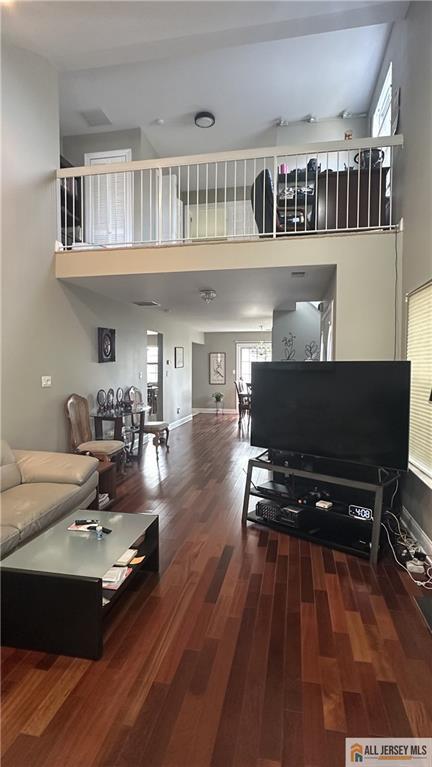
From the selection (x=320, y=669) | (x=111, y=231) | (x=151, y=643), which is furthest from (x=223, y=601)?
(x=111, y=231)

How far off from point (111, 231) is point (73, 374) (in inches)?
95.2

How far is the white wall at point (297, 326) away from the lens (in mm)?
6566

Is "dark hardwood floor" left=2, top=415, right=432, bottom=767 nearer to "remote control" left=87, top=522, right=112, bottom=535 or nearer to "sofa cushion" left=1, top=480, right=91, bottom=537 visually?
"remote control" left=87, top=522, right=112, bottom=535

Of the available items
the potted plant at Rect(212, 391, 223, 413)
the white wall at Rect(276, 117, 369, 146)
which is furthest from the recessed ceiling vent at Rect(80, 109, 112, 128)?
the potted plant at Rect(212, 391, 223, 413)

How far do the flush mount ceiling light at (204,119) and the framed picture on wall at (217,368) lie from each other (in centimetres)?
656

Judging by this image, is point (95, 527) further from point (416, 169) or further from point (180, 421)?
point (180, 421)

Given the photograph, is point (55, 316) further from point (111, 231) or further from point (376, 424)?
point (376, 424)

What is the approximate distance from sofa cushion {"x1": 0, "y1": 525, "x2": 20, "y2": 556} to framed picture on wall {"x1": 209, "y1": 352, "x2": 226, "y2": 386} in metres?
9.64

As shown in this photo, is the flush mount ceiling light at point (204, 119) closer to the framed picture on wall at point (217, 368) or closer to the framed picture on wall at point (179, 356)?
the framed picture on wall at point (179, 356)

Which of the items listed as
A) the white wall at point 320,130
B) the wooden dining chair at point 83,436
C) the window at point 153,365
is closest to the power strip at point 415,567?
the wooden dining chair at point 83,436

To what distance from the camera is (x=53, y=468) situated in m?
3.22

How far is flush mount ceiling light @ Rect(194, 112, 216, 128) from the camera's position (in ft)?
19.4

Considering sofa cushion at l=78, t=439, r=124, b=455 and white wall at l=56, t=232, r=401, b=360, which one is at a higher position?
white wall at l=56, t=232, r=401, b=360

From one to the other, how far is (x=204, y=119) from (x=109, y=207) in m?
2.16
